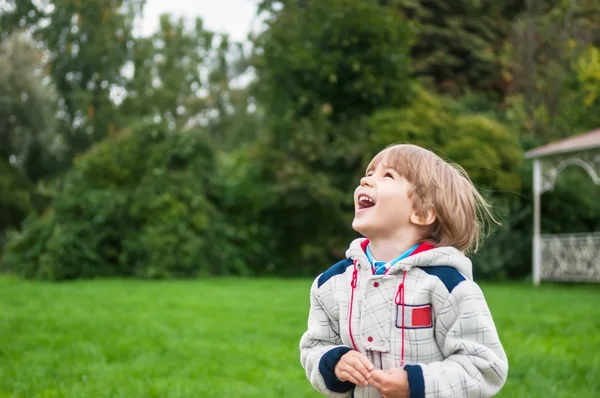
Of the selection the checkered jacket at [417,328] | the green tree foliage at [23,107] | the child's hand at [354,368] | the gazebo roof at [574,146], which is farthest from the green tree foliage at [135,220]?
the child's hand at [354,368]

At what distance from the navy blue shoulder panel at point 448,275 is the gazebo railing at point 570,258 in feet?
41.7

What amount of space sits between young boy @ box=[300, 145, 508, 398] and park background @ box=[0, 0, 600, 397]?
319mm

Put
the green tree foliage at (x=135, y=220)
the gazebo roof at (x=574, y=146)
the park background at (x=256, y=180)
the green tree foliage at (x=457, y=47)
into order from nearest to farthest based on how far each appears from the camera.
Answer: the park background at (x=256, y=180)
the gazebo roof at (x=574, y=146)
the green tree foliage at (x=135, y=220)
the green tree foliage at (x=457, y=47)

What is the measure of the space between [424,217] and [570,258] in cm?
1311

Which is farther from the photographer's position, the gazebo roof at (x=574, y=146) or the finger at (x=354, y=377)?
the gazebo roof at (x=574, y=146)

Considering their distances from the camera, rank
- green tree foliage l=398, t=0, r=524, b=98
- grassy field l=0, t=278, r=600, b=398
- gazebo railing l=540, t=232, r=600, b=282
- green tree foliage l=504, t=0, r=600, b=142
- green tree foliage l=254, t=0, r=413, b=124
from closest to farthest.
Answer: grassy field l=0, t=278, r=600, b=398
gazebo railing l=540, t=232, r=600, b=282
green tree foliage l=254, t=0, r=413, b=124
green tree foliage l=504, t=0, r=600, b=142
green tree foliage l=398, t=0, r=524, b=98

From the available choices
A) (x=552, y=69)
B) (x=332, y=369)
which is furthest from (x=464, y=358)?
(x=552, y=69)

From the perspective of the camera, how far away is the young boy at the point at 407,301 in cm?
195

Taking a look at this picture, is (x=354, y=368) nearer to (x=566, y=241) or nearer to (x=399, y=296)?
(x=399, y=296)

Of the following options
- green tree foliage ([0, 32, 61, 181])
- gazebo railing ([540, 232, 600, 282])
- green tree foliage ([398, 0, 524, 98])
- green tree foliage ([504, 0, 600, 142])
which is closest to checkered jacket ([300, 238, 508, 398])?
gazebo railing ([540, 232, 600, 282])

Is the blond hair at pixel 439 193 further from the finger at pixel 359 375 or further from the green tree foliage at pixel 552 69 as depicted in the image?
the green tree foliage at pixel 552 69

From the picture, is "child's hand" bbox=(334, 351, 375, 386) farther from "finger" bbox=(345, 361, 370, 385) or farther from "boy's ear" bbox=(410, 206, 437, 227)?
"boy's ear" bbox=(410, 206, 437, 227)

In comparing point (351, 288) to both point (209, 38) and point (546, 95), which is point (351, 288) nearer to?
point (546, 95)

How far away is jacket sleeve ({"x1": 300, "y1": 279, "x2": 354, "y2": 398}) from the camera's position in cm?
207
